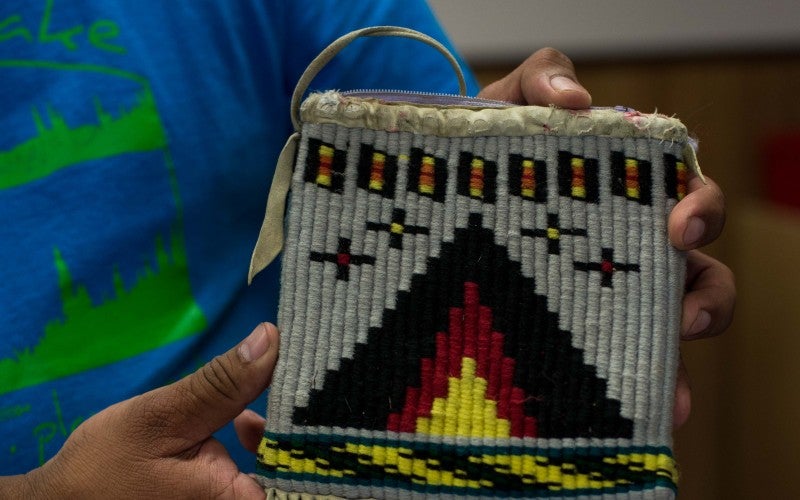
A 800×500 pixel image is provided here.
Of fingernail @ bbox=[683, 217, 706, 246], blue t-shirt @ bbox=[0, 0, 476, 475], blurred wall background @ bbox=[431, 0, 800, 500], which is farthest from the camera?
blurred wall background @ bbox=[431, 0, 800, 500]

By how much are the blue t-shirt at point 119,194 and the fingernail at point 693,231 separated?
368 mm

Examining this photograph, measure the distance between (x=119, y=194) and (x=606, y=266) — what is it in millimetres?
384

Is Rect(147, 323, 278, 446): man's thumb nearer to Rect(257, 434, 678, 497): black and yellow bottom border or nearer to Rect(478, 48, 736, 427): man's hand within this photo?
Rect(257, 434, 678, 497): black and yellow bottom border

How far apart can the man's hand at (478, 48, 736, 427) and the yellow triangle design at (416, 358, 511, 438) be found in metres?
0.14

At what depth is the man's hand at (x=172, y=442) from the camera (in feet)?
1.73

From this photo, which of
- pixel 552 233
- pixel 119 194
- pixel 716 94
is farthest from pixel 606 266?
pixel 716 94

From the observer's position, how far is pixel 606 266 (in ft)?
1.73

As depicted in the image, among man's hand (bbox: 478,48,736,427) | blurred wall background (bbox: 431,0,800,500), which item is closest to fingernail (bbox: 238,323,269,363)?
man's hand (bbox: 478,48,736,427)

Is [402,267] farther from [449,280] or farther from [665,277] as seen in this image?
[665,277]

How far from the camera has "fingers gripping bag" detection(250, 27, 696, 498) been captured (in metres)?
0.52

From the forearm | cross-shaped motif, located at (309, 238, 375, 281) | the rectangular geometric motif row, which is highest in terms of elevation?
the rectangular geometric motif row

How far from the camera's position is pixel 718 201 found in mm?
540

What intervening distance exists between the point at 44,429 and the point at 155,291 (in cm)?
13

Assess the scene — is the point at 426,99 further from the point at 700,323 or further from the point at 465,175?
the point at 700,323
